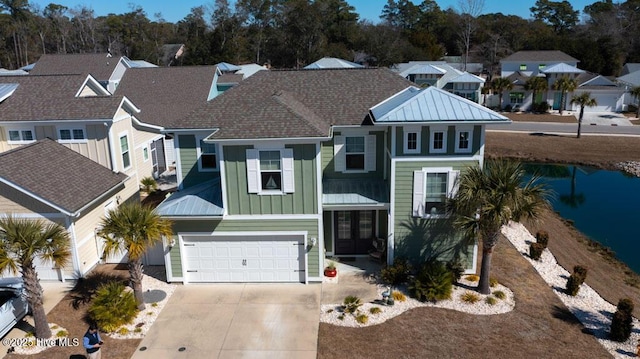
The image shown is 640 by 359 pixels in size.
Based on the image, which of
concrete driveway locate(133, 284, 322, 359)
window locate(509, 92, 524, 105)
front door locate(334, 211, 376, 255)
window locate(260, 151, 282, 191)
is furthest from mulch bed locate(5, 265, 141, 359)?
window locate(509, 92, 524, 105)

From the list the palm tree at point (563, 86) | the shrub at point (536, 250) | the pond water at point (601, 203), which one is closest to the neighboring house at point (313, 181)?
the shrub at point (536, 250)

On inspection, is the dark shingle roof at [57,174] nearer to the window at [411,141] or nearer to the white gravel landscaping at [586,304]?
the window at [411,141]

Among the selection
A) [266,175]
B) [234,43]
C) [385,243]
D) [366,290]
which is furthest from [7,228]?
[234,43]

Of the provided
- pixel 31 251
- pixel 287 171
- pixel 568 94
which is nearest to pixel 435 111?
pixel 287 171

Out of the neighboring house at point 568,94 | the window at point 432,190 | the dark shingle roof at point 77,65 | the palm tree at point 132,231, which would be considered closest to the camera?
the palm tree at point 132,231

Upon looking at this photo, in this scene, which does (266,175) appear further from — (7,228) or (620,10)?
(620,10)

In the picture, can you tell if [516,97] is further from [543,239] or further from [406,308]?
[406,308]
